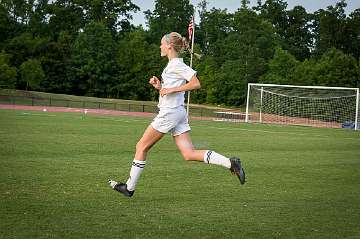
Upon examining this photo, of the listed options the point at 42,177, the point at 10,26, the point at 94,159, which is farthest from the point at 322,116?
the point at 10,26

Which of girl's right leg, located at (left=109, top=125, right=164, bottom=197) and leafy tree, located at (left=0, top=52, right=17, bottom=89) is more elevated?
leafy tree, located at (left=0, top=52, right=17, bottom=89)

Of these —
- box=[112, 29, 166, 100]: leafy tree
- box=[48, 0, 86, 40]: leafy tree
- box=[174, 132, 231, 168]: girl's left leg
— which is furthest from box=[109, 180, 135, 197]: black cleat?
box=[48, 0, 86, 40]: leafy tree

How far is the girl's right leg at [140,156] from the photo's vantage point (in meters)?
8.33

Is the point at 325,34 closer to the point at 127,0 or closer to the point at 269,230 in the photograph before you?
the point at 127,0

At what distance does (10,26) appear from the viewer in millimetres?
87312

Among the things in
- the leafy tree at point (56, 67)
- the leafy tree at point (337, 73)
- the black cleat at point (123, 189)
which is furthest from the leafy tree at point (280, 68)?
the black cleat at point (123, 189)

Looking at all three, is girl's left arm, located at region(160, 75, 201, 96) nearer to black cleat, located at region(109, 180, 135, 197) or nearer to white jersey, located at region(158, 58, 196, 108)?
white jersey, located at region(158, 58, 196, 108)

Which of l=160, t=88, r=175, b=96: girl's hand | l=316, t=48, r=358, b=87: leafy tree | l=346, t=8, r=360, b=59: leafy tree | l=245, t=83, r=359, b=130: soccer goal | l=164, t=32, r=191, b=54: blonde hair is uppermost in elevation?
l=346, t=8, r=360, b=59: leafy tree

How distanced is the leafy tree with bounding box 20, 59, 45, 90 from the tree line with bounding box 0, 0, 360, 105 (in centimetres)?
12

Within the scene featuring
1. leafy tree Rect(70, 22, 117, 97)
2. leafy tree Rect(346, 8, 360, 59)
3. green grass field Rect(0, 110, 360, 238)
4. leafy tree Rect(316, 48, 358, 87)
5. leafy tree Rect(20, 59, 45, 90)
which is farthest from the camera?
leafy tree Rect(346, 8, 360, 59)

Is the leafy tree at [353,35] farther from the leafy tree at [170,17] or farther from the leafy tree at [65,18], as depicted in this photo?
the leafy tree at [65,18]

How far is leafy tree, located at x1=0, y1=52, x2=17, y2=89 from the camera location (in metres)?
72.1

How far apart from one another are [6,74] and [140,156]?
66.8 metres

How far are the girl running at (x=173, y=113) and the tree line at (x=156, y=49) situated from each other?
66.8 metres
